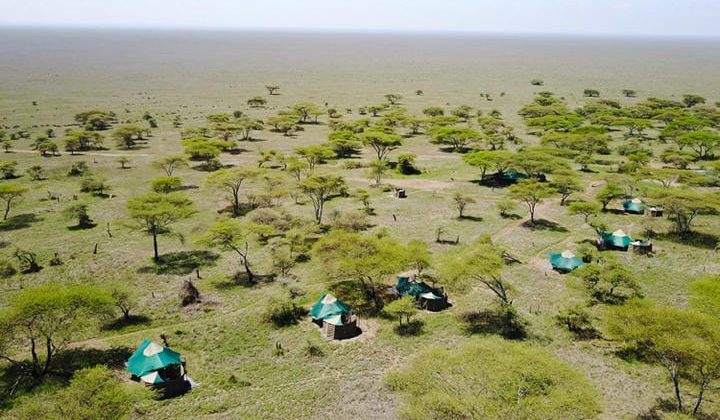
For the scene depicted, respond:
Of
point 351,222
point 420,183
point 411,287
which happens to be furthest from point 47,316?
point 420,183

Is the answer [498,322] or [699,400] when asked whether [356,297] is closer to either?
[498,322]

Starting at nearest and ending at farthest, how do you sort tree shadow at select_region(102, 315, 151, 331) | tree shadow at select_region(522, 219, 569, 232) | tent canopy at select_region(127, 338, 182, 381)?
tent canopy at select_region(127, 338, 182, 381) < tree shadow at select_region(102, 315, 151, 331) < tree shadow at select_region(522, 219, 569, 232)

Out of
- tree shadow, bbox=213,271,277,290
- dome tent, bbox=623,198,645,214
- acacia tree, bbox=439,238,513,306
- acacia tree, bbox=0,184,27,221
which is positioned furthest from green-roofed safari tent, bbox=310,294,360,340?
acacia tree, bbox=0,184,27,221

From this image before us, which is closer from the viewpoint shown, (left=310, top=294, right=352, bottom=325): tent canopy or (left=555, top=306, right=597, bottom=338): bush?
(left=555, top=306, right=597, bottom=338): bush

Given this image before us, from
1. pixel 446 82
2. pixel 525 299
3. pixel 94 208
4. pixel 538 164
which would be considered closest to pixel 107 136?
pixel 94 208

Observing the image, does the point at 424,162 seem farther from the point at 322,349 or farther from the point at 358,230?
the point at 322,349

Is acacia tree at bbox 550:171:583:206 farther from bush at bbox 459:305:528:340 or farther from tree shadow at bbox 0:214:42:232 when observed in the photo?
tree shadow at bbox 0:214:42:232
